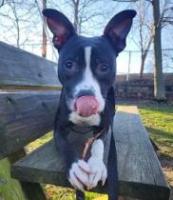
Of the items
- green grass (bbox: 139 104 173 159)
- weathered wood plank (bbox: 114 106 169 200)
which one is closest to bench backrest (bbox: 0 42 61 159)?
weathered wood plank (bbox: 114 106 169 200)

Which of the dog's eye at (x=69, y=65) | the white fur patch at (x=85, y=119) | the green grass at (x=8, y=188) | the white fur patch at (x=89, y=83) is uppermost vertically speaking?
the dog's eye at (x=69, y=65)

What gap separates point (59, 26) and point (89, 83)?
44 cm

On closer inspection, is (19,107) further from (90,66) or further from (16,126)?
(90,66)

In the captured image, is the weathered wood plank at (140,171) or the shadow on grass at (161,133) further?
the shadow on grass at (161,133)

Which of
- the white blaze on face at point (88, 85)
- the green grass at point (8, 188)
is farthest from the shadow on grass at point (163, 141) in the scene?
the green grass at point (8, 188)

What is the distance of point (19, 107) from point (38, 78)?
2.86ft

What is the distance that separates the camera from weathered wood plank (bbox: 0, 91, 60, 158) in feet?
4.59

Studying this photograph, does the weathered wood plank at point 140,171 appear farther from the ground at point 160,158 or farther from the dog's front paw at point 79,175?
the ground at point 160,158

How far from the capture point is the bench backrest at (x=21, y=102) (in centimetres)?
143

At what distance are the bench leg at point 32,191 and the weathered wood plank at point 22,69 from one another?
561 millimetres

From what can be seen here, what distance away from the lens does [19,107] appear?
159 centimetres

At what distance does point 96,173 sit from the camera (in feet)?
3.96

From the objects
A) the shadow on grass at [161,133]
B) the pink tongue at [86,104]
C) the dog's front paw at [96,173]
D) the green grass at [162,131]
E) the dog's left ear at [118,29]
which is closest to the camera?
the dog's front paw at [96,173]

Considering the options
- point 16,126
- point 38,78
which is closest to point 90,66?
point 16,126
